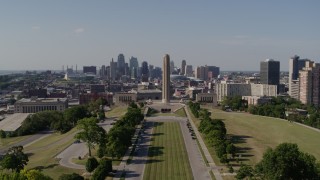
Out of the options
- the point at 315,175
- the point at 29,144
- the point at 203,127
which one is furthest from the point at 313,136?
the point at 29,144

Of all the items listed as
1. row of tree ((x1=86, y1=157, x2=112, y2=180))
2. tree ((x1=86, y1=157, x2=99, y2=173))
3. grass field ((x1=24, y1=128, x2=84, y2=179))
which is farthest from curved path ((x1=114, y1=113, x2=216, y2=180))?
grass field ((x1=24, y1=128, x2=84, y2=179))

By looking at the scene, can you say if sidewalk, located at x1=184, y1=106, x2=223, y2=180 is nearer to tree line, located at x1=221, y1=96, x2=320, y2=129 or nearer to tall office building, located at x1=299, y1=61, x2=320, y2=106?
tree line, located at x1=221, y1=96, x2=320, y2=129

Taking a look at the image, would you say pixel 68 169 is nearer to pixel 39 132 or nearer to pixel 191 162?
pixel 191 162

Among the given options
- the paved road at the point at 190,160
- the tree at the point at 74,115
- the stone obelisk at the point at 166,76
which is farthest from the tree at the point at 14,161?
the stone obelisk at the point at 166,76

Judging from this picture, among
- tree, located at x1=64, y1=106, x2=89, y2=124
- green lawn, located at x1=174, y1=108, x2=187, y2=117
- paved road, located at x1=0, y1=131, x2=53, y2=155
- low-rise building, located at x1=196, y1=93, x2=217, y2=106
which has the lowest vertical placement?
paved road, located at x1=0, y1=131, x2=53, y2=155

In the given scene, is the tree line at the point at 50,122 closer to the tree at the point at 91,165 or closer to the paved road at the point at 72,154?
the paved road at the point at 72,154

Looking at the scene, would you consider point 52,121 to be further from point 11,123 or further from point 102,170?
point 102,170
